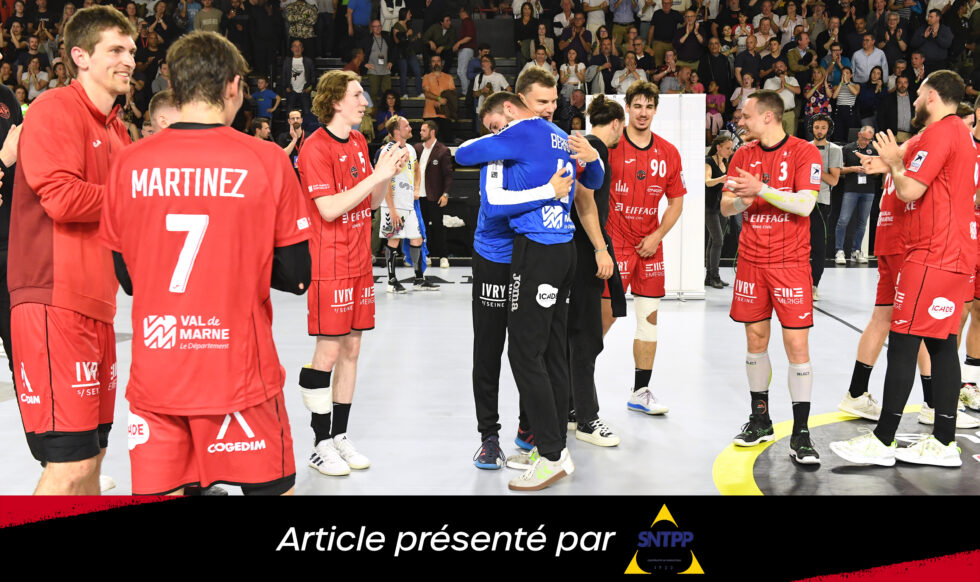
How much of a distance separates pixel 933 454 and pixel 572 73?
11.2 metres

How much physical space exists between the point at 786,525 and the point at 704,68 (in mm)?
13430

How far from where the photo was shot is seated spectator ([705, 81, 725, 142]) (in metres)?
13.6

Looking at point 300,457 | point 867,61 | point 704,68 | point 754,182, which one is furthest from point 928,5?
point 300,457

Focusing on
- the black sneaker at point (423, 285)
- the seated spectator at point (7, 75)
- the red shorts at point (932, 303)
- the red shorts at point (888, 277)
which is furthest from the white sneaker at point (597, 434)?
the seated spectator at point (7, 75)

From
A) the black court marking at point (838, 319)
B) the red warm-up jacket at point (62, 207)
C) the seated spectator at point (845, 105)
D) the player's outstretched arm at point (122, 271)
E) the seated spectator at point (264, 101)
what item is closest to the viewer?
the player's outstretched arm at point (122, 271)

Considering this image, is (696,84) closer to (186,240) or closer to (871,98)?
(871,98)

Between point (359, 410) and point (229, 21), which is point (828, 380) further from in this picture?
point (229, 21)

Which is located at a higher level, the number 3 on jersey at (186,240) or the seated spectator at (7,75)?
the seated spectator at (7,75)

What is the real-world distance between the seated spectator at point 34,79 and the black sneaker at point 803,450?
14.1 meters

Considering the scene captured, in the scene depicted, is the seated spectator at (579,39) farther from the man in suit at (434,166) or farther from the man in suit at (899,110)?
the man in suit at (899,110)

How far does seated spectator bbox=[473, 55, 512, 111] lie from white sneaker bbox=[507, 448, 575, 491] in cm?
1088

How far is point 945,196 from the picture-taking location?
411 centimetres

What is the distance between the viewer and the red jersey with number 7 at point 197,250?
7.28 feet

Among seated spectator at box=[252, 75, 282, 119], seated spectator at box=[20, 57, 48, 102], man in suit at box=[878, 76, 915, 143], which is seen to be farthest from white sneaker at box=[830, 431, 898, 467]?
seated spectator at box=[20, 57, 48, 102]
